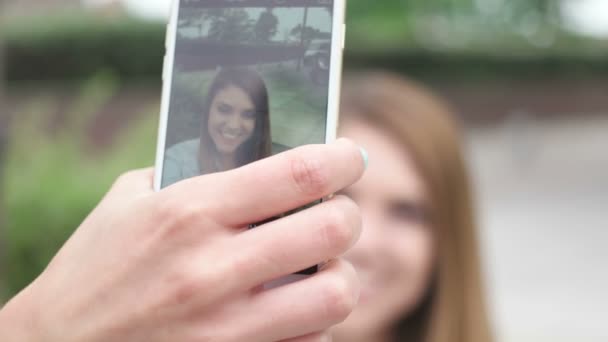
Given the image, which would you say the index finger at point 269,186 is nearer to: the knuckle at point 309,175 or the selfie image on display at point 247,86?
the knuckle at point 309,175

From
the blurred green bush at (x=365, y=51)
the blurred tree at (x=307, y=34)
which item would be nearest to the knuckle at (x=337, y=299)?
the blurred tree at (x=307, y=34)

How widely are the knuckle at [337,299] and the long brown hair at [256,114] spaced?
0.73 feet

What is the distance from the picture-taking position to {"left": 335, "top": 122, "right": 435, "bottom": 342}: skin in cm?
229

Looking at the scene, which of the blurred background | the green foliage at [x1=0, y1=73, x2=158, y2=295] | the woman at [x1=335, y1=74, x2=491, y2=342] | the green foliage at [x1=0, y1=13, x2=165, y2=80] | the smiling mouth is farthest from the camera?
the green foliage at [x1=0, y1=13, x2=165, y2=80]

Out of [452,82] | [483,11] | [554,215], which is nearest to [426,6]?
[483,11]

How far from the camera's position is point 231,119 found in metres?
0.96

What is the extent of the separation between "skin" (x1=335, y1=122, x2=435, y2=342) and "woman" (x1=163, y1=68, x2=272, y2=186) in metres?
1.35

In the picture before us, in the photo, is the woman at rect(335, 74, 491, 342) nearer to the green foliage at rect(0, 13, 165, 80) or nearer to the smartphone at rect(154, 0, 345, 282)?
the smartphone at rect(154, 0, 345, 282)

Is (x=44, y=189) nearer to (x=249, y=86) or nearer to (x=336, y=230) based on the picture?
(x=249, y=86)

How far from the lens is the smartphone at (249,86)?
0.95m

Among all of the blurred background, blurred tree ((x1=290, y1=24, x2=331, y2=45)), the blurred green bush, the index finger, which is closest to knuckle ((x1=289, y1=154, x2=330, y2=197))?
the index finger

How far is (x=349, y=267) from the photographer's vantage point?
0.86 metres

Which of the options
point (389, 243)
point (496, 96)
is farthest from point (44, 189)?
point (496, 96)

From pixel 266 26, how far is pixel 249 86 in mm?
94
